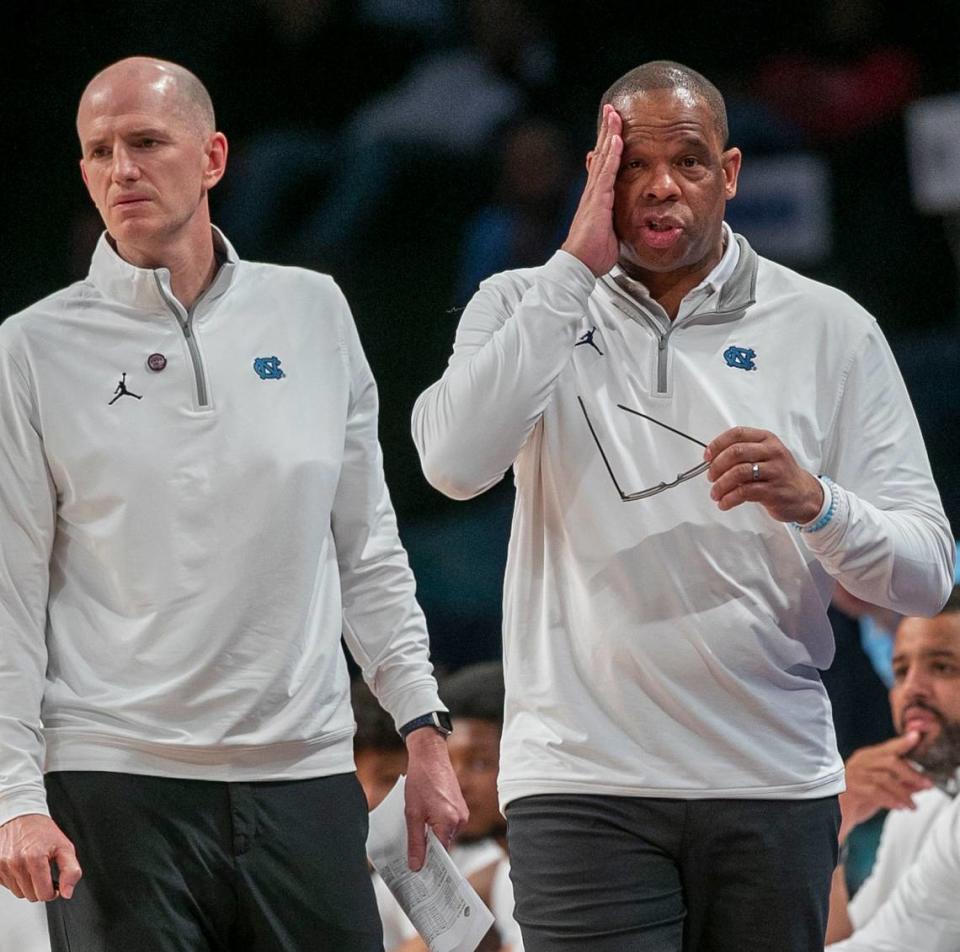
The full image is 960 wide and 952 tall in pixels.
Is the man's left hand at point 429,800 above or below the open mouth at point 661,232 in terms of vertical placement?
below

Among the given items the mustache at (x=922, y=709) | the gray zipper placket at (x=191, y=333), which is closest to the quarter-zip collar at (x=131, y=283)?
the gray zipper placket at (x=191, y=333)

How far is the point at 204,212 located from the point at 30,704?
771mm

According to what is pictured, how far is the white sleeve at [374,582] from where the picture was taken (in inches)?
101

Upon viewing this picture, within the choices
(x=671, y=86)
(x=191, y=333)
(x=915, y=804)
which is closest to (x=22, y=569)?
(x=191, y=333)

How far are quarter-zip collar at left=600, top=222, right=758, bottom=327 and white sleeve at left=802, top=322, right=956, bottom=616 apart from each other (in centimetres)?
18

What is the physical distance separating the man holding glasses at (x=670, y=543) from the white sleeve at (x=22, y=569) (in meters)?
0.53

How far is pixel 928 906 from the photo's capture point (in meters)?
3.90

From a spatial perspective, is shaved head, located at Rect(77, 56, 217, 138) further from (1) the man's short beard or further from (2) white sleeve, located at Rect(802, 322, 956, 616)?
(1) the man's short beard

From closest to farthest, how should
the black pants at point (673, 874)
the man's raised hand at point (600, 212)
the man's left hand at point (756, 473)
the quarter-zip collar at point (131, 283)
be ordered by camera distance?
1. the man's left hand at point (756, 473)
2. the black pants at point (673, 874)
3. the man's raised hand at point (600, 212)
4. the quarter-zip collar at point (131, 283)

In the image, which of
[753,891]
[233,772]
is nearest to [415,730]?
[233,772]

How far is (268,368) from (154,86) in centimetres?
44

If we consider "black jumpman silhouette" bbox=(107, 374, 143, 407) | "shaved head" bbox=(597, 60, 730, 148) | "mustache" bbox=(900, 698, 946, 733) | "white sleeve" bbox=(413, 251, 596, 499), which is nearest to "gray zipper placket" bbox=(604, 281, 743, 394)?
"white sleeve" bbox=(413, 251, 596, 499)

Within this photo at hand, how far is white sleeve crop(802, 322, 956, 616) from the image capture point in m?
2.26

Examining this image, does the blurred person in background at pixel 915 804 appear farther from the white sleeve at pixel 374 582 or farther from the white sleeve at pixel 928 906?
the white sleeve at pixel 374 582
